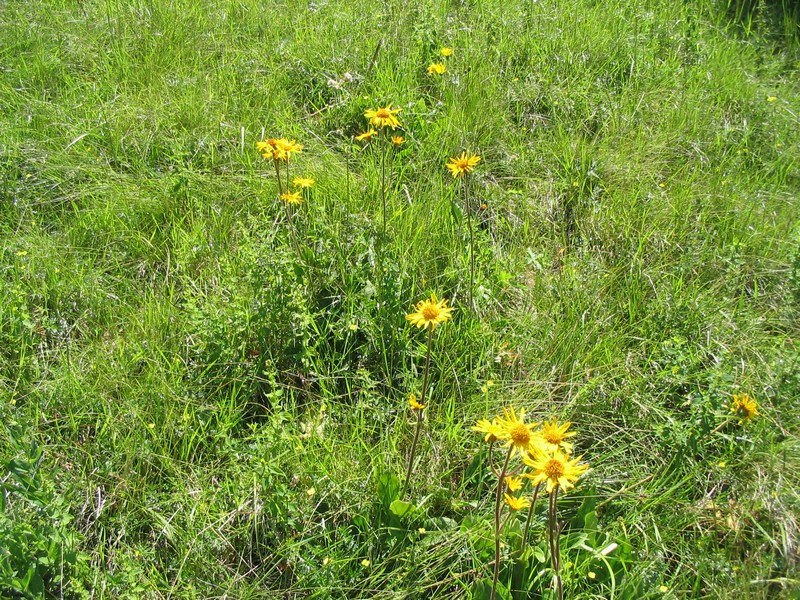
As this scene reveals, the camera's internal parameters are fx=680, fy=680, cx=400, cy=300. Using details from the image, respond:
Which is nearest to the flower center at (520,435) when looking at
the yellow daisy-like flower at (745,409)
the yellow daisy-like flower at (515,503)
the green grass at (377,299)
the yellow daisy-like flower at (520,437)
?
the yellow daisy-like flower at (520,437)

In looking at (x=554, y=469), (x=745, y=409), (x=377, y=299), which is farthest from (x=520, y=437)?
(x=377, y=299)

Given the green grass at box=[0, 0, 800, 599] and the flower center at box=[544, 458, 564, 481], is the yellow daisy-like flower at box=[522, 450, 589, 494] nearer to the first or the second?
the flower center at box=[544, 458, 564, 481]

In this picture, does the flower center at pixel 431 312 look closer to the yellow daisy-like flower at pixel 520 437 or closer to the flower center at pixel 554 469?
the yellow daisy-like flower at pixel 520 437

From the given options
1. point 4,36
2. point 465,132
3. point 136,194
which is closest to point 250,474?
point 136,194

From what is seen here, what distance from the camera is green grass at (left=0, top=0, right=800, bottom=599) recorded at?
5.70 ft

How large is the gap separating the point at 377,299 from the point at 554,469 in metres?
1.02

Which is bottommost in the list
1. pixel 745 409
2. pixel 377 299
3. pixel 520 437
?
pixel 377 299

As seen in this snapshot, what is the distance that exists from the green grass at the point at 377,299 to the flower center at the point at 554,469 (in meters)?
0.40

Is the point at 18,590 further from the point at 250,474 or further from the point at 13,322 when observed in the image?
the point at 13,322

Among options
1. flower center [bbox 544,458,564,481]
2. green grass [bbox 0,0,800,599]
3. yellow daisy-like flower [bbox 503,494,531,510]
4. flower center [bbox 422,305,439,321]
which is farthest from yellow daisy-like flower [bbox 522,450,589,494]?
flower center [bbox 422,305,439,321]

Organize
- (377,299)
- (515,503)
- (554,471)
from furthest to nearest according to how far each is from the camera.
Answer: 1. (377,299)
2. (515,503)
3. (554,471)

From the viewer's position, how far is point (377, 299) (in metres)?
2.23

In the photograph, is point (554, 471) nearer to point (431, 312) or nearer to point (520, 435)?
point (520, 435)

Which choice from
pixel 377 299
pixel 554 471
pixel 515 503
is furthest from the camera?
pixel 377 299
